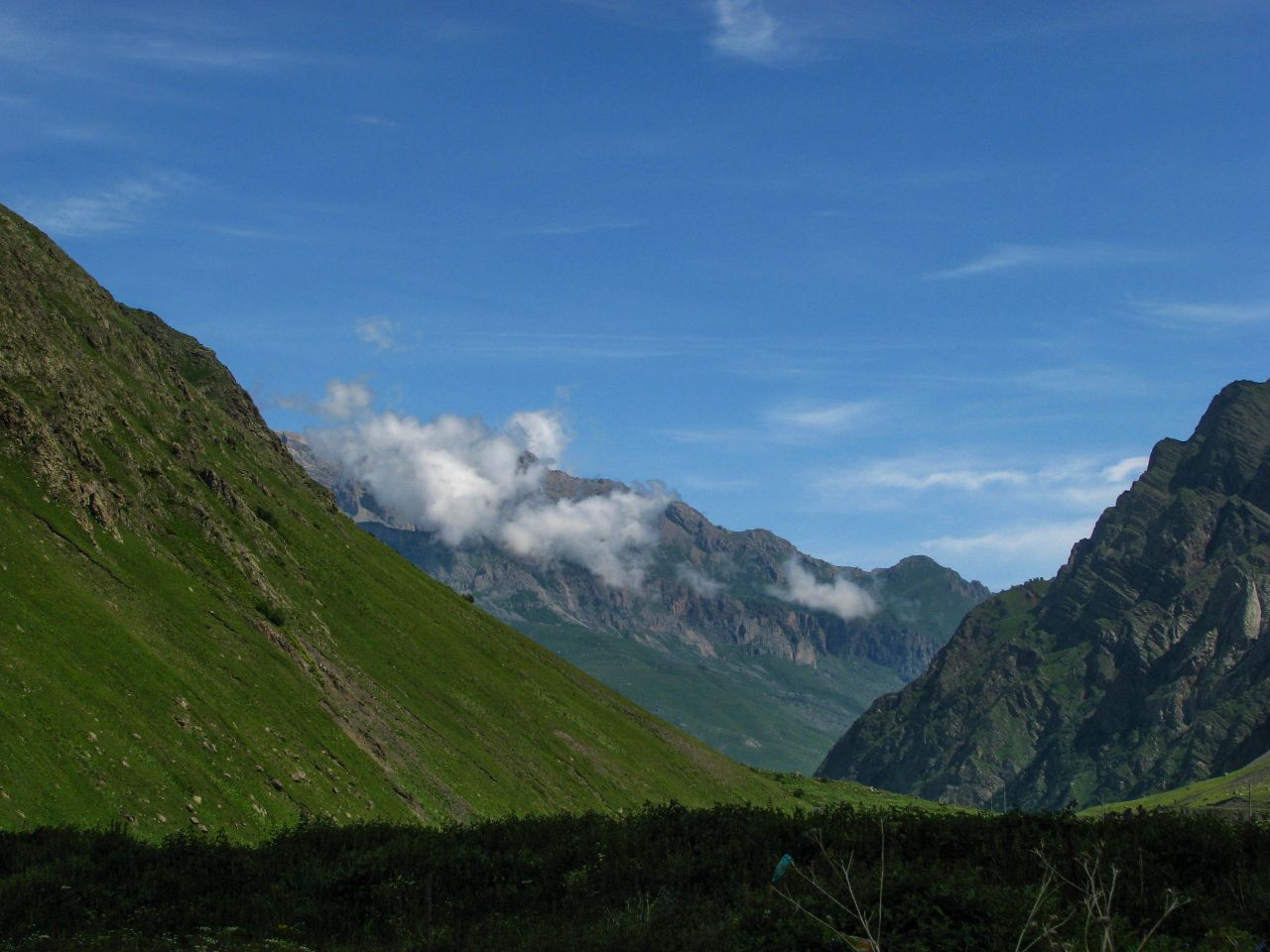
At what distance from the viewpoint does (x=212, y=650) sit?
83938 mm

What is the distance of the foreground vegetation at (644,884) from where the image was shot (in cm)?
2373

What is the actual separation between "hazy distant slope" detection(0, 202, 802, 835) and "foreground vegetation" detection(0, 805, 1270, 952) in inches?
777

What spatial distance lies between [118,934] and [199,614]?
6552cm

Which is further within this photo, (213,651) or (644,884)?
(213,651)

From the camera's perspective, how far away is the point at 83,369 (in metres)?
114

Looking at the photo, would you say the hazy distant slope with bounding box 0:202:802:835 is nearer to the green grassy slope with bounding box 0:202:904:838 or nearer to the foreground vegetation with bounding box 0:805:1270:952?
the green grassy slope with bounding box 0:202:904:838

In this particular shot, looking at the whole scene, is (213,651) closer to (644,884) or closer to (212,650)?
(212,650)

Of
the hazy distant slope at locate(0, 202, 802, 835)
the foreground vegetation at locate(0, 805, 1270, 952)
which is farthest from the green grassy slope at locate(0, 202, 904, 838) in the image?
the foreground vegetation at locate(0, 805, 1270, 952)

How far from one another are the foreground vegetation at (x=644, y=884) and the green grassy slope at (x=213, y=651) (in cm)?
2062

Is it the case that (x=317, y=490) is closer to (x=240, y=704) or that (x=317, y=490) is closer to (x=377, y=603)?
(x=377, y=603)

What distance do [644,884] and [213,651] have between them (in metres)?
62.0

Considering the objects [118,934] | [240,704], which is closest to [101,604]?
[240,704]

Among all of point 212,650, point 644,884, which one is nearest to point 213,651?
point 212,650

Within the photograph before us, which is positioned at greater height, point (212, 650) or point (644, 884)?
point (212, 650)
